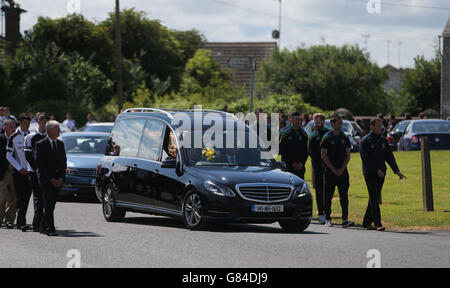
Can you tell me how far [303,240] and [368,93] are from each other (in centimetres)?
5743

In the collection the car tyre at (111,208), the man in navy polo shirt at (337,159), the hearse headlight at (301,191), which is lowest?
the car tyre at (111,208)

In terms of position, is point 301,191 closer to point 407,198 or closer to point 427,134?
point 407,198

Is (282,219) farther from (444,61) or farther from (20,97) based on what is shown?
(444,61)

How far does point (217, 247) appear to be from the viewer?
12188 mm

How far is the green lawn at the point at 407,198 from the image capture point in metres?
17.5

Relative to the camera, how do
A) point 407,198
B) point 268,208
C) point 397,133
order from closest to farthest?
point 268,208
point 407,198
point 397,133

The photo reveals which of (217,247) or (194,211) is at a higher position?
(194,211)

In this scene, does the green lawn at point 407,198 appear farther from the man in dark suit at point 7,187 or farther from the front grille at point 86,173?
the man in dark suit at point 7,187

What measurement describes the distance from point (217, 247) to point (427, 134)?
84.0ft

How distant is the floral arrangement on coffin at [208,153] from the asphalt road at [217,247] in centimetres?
115

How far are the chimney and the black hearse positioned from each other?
48.0m

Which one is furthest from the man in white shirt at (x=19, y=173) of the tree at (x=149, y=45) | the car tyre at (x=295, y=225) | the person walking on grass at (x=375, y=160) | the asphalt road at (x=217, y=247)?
the tree at (x=149, y=45)

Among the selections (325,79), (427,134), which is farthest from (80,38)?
(427,134)

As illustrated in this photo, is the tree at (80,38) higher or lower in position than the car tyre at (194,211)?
higher
